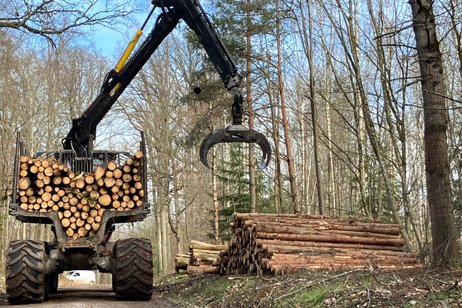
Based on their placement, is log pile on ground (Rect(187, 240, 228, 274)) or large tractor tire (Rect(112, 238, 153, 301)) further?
log pile on ground (Rect(187, 240, 228, 274))

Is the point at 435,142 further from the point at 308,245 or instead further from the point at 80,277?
the point at 80,277

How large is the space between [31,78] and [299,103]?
1482 centimetres

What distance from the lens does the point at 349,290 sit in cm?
573

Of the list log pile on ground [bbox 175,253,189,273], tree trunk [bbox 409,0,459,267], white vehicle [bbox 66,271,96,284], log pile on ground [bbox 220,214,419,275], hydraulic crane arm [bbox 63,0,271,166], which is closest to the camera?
tree trunk [bbox 409,0,459,267]

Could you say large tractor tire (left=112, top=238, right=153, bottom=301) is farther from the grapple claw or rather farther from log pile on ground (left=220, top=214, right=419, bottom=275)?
the grapple claw

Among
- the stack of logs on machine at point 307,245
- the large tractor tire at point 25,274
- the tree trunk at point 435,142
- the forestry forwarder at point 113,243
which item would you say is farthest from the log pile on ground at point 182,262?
the tree trunk at point 435,142

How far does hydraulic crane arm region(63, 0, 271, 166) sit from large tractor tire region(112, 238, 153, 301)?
249 cm

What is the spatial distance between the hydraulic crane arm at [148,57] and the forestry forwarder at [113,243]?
0.02 metres

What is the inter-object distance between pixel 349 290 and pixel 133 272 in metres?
4.90

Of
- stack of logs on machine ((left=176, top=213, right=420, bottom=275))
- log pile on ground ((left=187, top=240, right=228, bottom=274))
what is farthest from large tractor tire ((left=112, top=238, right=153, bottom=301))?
log pile on ground ((left=187, top=240, right=228, bottom=274))

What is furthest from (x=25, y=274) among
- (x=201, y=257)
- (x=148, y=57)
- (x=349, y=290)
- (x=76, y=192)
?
(x=201, y=257)

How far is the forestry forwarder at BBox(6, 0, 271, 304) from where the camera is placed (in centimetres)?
918

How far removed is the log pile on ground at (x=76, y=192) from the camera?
32.4ft

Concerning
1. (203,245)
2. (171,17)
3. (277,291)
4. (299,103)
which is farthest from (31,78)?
(277,291)
